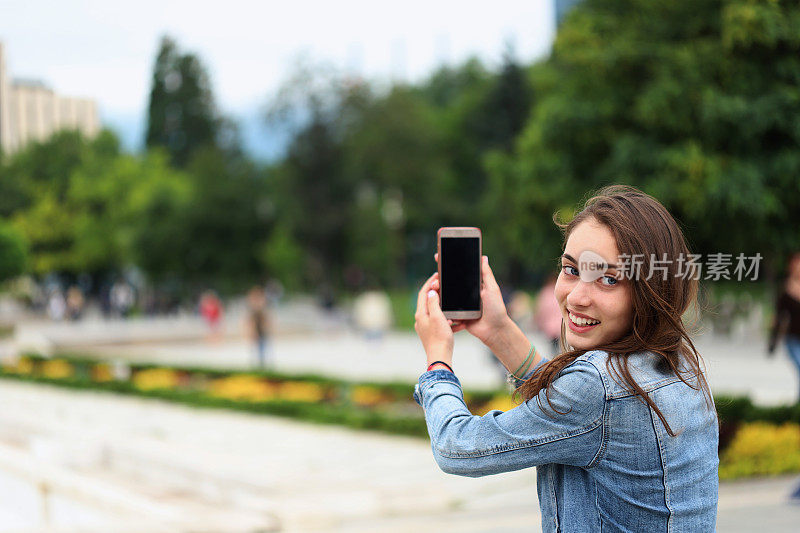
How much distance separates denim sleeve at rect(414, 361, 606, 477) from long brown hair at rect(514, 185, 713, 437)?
5 centimetres

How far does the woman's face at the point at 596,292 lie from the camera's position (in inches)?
68.4

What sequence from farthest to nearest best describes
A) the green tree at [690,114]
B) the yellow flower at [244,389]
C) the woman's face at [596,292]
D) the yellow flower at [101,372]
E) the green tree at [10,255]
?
the green tree at [10,255] → the yellow flower at [101,372] → the yellow flower at [244,389] → the green tree at [690,114] → the woman's face at [596,292]

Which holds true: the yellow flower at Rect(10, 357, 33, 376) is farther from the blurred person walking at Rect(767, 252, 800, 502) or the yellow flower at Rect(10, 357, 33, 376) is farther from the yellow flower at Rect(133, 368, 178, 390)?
the blurred person walking at Rect(767, 252, 800, 502)

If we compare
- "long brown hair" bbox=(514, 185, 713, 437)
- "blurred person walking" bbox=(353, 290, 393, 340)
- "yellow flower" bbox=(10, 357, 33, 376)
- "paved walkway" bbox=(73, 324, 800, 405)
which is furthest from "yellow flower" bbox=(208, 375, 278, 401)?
"long brown hair" bbox=(514, 185, 713, 437)

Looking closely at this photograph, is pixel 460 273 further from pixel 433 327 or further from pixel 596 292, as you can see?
pixel 596 292

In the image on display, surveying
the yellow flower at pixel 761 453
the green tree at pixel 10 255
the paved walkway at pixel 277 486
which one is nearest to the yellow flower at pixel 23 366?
the paved walkway at pixel 277 486

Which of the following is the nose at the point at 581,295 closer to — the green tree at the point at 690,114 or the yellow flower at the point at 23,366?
the green tree at the point at 690,114

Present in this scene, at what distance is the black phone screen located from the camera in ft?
6.39

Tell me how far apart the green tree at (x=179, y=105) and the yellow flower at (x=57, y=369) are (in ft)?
143

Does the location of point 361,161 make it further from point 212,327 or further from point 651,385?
point 651,385

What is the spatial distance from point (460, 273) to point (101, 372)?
16532mm

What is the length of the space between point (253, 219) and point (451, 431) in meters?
41.6

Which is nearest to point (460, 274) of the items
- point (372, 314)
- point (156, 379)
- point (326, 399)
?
point (326, 399)

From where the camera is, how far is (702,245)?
13.1 m
